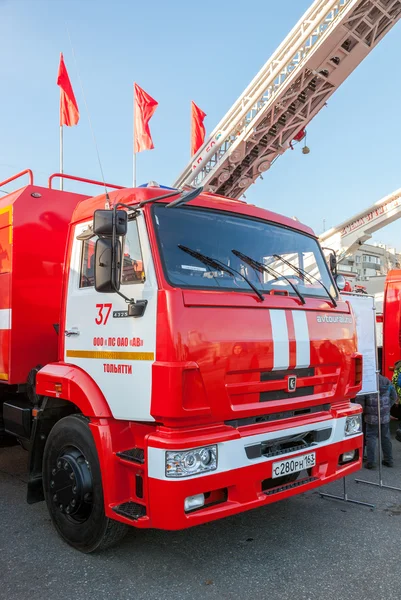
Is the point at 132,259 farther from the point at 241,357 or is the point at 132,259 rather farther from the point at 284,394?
the point at 284,394

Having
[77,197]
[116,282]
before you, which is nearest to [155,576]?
[116,282]

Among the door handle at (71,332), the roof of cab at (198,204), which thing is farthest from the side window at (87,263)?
the door handle at (71,332)

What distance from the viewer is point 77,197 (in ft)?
16.0

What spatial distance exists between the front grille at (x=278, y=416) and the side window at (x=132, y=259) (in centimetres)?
115

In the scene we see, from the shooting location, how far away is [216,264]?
3.47 m

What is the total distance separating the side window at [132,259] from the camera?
330 cm

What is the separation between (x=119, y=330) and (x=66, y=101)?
12095 mm

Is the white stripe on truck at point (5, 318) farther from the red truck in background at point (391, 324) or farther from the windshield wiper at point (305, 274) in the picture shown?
the red truck in background at point (391, 324)

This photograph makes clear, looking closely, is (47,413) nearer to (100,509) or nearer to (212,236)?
(100,509)

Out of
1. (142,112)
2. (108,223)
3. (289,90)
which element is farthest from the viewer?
(289,90)

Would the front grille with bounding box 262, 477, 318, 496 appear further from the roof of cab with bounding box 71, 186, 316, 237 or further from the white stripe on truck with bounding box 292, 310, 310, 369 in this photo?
the roof of cab with bounding box 71, 186, 316, 237

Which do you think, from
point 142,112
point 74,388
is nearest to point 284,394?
point 74,388

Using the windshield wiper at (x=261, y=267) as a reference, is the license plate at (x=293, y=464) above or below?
below

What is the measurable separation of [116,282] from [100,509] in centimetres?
158
